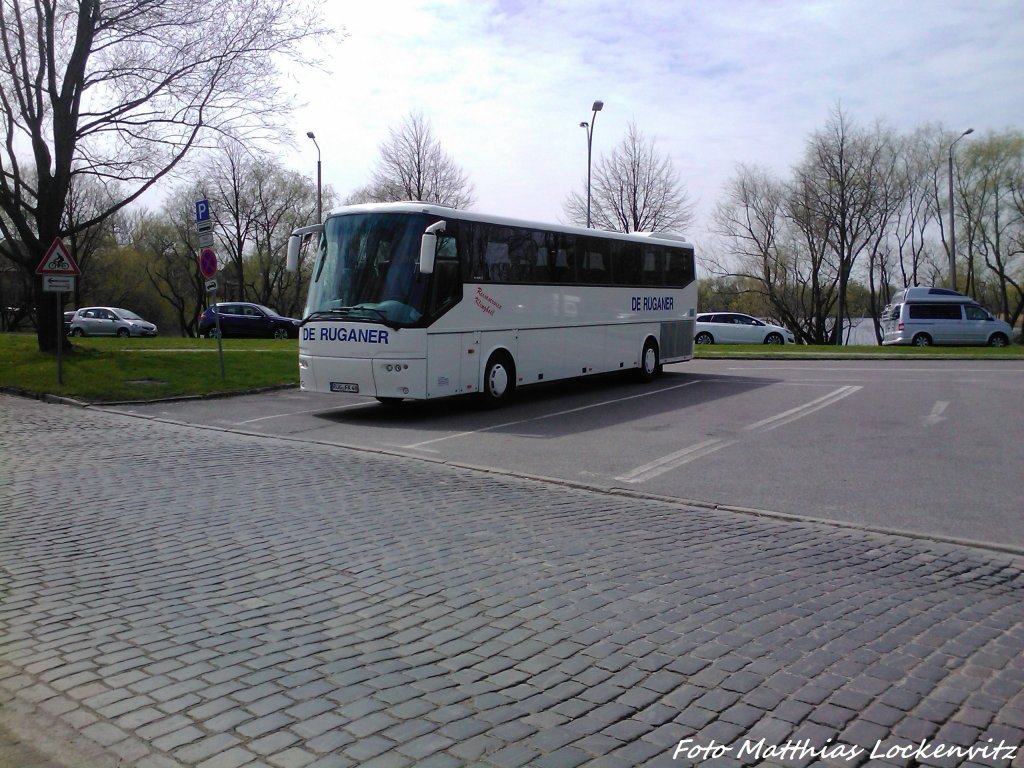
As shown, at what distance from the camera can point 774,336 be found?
40594 mm

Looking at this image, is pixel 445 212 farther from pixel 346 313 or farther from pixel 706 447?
pixel 706 447

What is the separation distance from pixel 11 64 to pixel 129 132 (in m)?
3.06

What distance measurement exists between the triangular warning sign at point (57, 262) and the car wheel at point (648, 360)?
12156 mm

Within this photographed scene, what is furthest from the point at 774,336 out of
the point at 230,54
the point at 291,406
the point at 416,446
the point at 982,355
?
the point at 416,446

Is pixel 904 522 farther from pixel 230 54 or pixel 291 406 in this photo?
pixel 230 54

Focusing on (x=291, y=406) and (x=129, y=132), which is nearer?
(x=291, y=406)

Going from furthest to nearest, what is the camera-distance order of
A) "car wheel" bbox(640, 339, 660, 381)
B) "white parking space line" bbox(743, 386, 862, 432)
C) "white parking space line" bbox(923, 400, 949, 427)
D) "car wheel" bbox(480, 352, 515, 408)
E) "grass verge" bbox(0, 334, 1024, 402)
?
"car wheel" bbox(640, 339, 660, 381) → "grass verge" bbox(0, 334, 1024, 402) → "car wheel" bbox(480, 352, 515, 408) → "white parking space line" bbox(923, 400, 949, 427) → "white parking space line" bbox(743, 386, 862, 432)

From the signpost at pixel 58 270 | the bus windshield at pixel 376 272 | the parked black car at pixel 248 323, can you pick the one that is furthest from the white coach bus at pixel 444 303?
the parked black car at pixel 248 323

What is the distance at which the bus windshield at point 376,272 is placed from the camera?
14555 millimetres

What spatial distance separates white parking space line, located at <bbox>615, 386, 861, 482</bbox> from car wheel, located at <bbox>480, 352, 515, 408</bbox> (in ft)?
15.2

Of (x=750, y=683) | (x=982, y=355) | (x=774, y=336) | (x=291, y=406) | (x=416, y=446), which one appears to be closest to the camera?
(x=750, y=683)

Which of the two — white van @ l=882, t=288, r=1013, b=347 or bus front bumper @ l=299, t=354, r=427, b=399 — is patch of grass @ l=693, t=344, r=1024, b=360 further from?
bus front bumper @ l=299, t=354, r=427, b=399

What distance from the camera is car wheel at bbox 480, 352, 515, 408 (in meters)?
16.2

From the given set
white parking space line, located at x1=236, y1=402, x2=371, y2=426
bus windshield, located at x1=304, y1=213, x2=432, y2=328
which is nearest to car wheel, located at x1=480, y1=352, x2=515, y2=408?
bus windshield, located at x1=304, y1=213, x2=432, y2=328
